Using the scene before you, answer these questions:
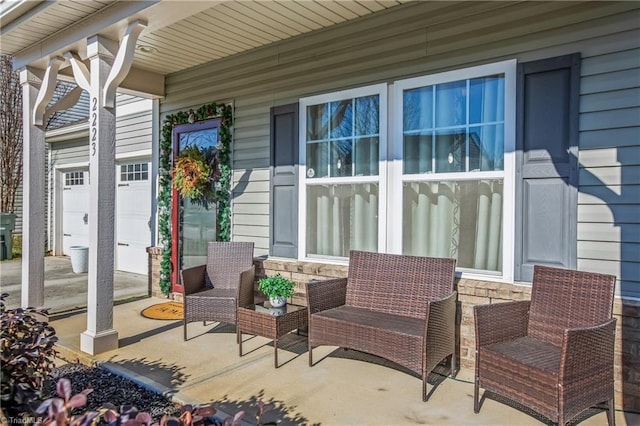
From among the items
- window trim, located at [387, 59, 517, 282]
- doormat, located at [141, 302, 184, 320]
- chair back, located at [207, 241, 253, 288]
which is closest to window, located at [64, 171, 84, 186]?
doormat, located at [141, 302, 184, 320]

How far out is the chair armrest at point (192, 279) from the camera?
4.16 metres

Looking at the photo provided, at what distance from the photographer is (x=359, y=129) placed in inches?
162

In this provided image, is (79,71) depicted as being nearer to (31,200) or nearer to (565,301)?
(31,200)

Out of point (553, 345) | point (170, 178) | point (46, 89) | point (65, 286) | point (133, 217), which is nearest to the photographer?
point (553, 345)

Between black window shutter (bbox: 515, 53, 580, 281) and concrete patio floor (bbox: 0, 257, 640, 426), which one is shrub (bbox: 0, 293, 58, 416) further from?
black window shutter (bbox: 515, 53, 580, 281)

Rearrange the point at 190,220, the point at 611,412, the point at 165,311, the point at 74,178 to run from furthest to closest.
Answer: the point at 74,178
the point at 190,220
the point at 165,311
the point at 611,412

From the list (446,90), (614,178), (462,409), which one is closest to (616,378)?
(462,409)

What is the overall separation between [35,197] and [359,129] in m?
3.59

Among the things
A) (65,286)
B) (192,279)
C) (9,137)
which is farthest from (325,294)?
(9,137)

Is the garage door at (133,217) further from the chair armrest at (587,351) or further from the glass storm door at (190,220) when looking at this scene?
the chair armrest at (587,351)

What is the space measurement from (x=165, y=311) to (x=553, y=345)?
4082 mm

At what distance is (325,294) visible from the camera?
3.57 metres

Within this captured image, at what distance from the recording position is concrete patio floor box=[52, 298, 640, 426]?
265 cm

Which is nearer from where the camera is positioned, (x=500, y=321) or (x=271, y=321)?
(x=500, y=321)
